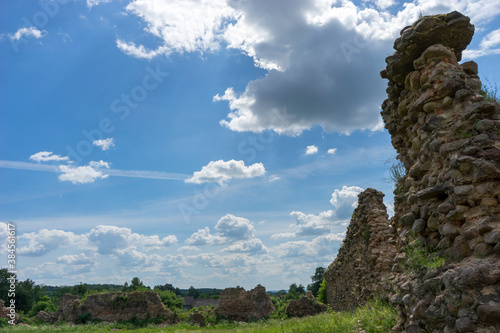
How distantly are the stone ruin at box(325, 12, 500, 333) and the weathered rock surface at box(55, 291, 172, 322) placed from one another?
88.5 ft

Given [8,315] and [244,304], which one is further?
[244,304]

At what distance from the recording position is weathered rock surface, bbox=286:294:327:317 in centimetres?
2366

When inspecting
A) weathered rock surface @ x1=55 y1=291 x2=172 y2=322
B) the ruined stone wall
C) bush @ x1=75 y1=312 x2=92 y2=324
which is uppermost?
the ruined stone wall

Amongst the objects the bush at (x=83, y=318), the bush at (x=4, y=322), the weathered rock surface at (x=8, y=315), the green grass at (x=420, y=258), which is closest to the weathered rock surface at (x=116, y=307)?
the bush at (x=83, y=318)

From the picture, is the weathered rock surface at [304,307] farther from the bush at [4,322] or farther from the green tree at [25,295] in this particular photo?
the green tree at [25,295]

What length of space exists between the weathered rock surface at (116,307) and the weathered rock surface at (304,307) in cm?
1068

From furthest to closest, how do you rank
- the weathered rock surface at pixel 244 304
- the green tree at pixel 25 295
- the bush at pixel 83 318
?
the green tree at pixel 25 295 < the bush at pixel 83 318 < the weathered rock surface at pixel 244 304

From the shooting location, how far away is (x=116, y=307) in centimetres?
2841

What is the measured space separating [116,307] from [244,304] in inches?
457

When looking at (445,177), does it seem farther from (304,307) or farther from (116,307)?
(116,307)

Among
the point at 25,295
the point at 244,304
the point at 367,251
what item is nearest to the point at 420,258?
the point at 367,251

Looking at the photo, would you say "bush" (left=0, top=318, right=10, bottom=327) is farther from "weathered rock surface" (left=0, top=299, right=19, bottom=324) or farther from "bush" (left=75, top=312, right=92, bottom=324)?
"bush" (left=75, top=312, right=92, bottom=324)

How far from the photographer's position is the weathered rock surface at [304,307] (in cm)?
2366

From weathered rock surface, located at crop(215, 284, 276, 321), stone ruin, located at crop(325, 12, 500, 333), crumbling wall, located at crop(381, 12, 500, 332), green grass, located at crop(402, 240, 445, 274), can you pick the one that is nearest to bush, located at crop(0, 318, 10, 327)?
weathered rock surface, located at crop(215, 284, 276, 321)
